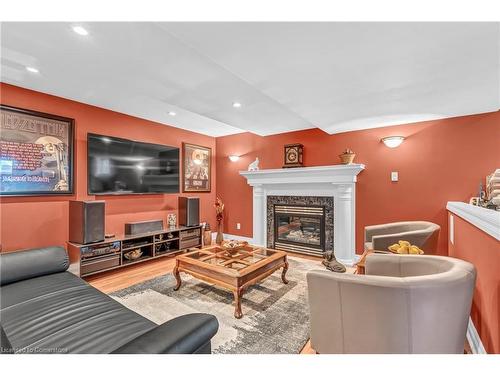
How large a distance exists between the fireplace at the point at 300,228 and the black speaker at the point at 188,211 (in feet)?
4.90

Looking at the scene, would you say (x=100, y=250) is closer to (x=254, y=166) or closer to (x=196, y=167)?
(x=196, y=167)

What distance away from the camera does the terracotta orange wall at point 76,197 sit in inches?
100

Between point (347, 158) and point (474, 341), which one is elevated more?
point (347, 158)

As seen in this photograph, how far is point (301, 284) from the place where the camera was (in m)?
2.69

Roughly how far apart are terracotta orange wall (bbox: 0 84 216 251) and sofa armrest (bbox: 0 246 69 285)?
1111 millimetres

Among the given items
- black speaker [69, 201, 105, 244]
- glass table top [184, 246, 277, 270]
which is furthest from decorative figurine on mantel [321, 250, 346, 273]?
black speaker [69, 201, 105, 244]

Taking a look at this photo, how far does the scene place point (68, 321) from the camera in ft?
4.16

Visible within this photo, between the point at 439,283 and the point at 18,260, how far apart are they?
278cm

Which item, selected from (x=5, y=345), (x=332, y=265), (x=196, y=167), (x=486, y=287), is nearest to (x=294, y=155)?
(x=196, y=167)

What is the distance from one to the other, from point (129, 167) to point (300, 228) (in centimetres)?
306

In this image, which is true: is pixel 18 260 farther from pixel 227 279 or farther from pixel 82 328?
pixel 227 279

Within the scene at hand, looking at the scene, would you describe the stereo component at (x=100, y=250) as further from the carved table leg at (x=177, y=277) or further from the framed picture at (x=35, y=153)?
the carved table leg at (x=177, y=277)

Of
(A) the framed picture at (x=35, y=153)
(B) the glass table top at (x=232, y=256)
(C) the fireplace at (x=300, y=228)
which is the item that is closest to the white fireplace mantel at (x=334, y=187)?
(C) the fireplace at (x=300, y=228)

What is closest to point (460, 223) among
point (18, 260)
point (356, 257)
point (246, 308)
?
point (356, 257)
